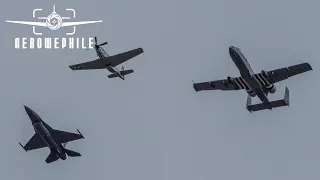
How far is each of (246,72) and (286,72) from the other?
220 inches

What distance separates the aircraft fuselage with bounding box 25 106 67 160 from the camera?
19088cm

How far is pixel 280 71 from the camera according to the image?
607 ft

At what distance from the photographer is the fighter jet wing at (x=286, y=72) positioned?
18345 centimetres

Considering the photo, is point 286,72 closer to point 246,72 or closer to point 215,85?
point 246,72

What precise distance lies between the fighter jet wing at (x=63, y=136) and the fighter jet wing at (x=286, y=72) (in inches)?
1117

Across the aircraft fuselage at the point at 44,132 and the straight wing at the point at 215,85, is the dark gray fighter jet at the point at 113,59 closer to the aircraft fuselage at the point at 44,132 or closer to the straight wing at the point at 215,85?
the straight wing at the point at 215,85

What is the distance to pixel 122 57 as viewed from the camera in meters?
197

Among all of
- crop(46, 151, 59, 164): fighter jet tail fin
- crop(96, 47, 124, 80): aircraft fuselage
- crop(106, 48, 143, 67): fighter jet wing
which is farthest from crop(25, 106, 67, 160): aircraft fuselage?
crop(106, 48, 143, 67): fighter jet wing

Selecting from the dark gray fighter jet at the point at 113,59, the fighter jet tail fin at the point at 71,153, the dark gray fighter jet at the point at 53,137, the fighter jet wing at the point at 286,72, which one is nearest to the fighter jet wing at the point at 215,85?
the fighter jet wing at the point at 286,72

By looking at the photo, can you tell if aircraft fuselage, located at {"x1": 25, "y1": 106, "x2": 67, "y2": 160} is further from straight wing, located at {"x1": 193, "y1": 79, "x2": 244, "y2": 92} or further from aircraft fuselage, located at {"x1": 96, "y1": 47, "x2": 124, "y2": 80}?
straight wing, located at {"x1": 193, "y1": 79, "x2": 244, "y2": 92}

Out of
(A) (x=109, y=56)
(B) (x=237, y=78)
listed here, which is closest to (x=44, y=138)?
(A) (x=109, y=56)

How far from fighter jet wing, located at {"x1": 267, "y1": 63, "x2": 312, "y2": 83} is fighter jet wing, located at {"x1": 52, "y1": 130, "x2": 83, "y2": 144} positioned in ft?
93.1

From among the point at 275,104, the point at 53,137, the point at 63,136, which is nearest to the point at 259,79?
the point at 275,104

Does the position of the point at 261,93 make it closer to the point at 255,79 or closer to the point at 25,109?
the point at 255,79
